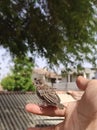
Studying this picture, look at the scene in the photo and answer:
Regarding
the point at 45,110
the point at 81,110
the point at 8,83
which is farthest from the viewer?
the point at 8,83

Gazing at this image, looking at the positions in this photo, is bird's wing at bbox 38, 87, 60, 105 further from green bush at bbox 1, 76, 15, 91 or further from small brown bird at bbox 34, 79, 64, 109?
green bush at bbox 1, 76, 15, 91

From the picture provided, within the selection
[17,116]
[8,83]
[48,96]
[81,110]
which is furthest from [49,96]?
[8,83]

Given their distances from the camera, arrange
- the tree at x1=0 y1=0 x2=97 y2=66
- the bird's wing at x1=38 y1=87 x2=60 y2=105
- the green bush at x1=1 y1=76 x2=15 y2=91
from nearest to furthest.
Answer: the bird's wing at x1=38 y1=87 x2=60 y2=105
the tree at x1=0 y1=0 x2=97 y2=66
the green bush at x1=1 y1=76 x2=15 y2=91

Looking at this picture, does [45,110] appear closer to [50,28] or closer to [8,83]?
[50,28]

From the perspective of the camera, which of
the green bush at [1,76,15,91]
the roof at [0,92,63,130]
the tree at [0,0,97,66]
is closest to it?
the roof at [0,92,63,130]

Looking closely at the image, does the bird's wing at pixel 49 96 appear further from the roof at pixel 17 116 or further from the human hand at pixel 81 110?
the roof at pixel 17 116

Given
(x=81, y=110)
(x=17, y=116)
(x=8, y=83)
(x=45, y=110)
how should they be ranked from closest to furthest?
(x=81, y=110)
(x=45, y=110)
(x=17, y=116)
(x=8, y=83)

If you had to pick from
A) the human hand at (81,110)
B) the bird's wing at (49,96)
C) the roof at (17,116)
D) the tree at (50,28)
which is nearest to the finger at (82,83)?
the human hand at (81,110)

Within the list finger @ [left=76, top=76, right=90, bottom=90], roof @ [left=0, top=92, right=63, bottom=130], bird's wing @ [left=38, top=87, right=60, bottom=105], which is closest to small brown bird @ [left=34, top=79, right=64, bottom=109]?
bird's wing @ [left=38, top=87, right=60, bottom=105]
